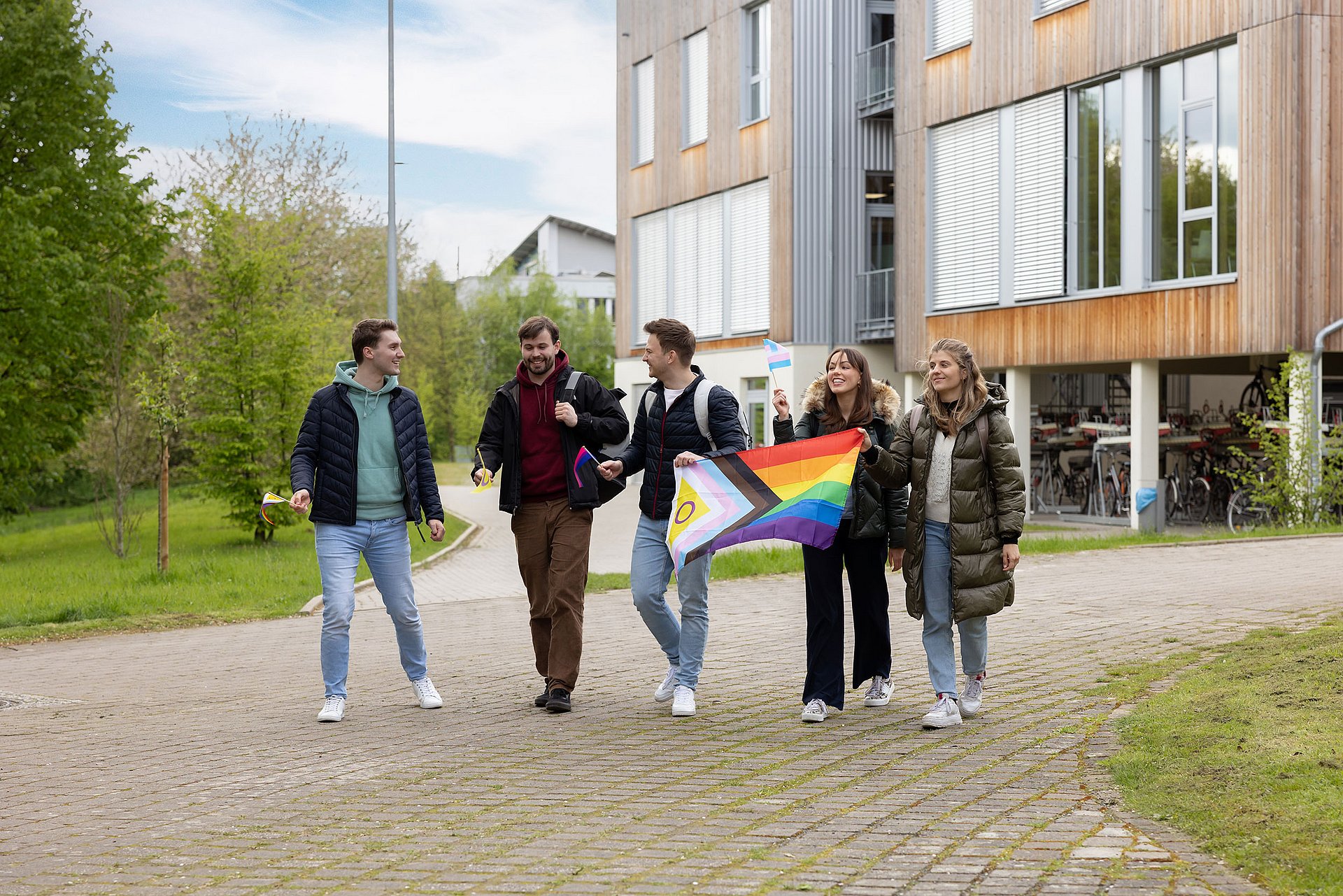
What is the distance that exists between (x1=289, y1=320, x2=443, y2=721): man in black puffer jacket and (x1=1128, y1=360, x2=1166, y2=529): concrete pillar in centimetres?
1665

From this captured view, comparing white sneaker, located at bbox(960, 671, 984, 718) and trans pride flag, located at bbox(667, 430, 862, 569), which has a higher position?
trans pride flag, located at bbox(667, 430, 862, 569)

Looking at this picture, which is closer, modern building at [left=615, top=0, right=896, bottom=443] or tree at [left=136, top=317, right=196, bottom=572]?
tree at [left=136, top=317, right=196, bottom=572]

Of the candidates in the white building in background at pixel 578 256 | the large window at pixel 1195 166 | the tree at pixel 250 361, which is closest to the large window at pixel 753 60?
the tree at pixel 250 361

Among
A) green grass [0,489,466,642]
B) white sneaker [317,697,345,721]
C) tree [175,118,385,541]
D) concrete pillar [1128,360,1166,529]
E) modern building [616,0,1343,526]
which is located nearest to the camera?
white sneaker [317,697,345,721]

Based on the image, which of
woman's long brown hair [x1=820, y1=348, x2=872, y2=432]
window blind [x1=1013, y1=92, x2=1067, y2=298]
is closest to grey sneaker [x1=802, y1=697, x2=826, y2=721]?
woman's long brown hair [x1=820, y1=348, x2=872, y2=432]

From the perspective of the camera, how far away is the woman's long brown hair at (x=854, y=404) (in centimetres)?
742

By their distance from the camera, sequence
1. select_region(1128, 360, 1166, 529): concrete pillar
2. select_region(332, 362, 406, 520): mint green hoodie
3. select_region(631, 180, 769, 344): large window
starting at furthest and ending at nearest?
1. select_region(631, 180, 769, 344): large window
2. select_region(1128, 360, 1166, 529): concrete pillar
3. select_region(332, 362, 406, 520): mint green hoodie

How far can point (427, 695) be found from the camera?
812cm

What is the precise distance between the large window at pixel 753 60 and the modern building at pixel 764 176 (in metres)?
0.04

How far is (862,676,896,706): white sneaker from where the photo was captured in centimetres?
780

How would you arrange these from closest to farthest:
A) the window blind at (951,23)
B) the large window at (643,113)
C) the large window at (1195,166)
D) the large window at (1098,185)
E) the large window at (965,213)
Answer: the large window at (1195,166) < the large window at (1098,185) < the large window at (965,213) < the window blind at (951,23) < the large window at (643,113)

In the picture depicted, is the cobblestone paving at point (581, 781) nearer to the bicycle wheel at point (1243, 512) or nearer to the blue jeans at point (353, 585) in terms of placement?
the blue jeans at point (353, 585)

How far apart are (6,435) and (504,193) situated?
63.8 meters

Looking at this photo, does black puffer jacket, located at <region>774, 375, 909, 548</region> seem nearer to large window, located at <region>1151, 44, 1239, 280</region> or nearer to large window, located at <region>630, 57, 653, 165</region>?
large window, located at <region>1151, 44, 1239, 280</region>
